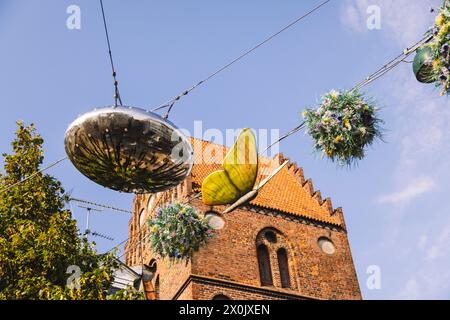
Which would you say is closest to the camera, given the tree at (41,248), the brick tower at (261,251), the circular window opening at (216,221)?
the tree at (41,248)

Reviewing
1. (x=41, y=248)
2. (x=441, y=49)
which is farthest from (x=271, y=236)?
(x=441, y=49)

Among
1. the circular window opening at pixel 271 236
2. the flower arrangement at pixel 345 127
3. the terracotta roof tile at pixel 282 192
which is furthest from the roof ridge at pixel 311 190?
the flower arrangement at pixel 345 127

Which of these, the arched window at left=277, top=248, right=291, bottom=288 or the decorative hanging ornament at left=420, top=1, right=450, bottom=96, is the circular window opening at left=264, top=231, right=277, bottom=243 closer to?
the arched window at left=277, top=248, right=291, bottom=288

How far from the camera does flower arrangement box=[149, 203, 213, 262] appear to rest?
7883 mm

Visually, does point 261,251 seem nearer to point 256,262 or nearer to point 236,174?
point 256,262

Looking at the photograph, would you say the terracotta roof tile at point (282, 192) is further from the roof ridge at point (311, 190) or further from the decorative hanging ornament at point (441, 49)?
the decorative hanging ornament at point (441, 49)

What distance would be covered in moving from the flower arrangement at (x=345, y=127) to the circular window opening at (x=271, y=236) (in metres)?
15.1

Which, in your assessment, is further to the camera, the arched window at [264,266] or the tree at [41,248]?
the arched window at [264,266]

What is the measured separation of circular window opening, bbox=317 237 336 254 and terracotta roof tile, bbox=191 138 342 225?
0.78 metres

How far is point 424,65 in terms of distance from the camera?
475cm

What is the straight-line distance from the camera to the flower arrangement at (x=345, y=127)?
543 centimetres

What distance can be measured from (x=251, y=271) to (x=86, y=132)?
47.8 feet
